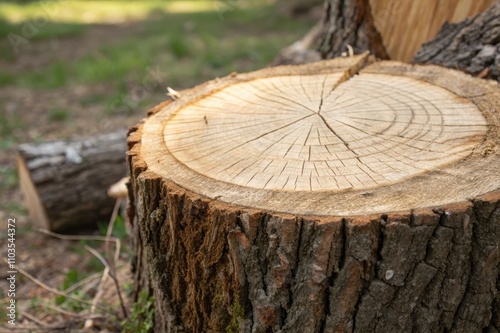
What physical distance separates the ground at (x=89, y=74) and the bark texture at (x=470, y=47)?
1857 millimetres

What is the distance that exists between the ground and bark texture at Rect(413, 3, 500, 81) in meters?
1.86

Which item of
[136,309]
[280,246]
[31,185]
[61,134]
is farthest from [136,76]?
[280,246]

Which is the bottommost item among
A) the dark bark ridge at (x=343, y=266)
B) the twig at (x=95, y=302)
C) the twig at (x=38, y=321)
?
the twig at (x=38, y=321)

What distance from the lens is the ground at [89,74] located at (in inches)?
124

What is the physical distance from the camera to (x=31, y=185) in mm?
3787

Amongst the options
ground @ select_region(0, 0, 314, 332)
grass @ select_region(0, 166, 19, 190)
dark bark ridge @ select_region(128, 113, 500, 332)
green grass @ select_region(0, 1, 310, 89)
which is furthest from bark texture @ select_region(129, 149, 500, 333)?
green grass @ select_region(0, 1, 310, 89)

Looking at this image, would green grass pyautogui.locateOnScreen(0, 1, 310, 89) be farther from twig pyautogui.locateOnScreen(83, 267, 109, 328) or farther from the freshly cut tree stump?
the freshly cut tree stump

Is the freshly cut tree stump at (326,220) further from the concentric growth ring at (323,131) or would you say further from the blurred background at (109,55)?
the blurred background at (109,55)

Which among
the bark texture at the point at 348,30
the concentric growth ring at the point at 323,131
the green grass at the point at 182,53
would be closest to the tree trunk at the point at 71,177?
the bark texture at the point at 348,30

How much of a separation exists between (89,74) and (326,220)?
5581 millimetres

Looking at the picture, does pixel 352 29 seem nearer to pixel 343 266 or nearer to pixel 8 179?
pixel 343 266

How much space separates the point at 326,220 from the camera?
1537 mm

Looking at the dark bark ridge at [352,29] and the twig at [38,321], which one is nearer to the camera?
the twig at [38,321]

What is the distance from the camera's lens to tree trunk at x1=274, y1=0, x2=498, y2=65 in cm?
300
